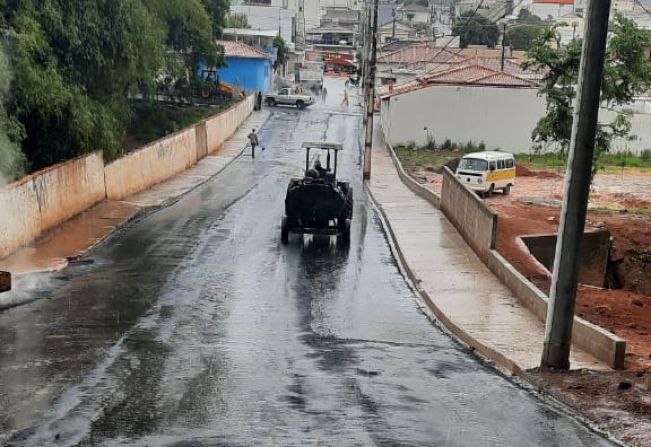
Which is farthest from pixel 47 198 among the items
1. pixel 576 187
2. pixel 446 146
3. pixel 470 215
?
pixel 446 146

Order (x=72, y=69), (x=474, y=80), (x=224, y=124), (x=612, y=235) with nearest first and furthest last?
(x=612, y=235) < (x=72, y=69) < (x=224, y=124) < (x=474, y=80)

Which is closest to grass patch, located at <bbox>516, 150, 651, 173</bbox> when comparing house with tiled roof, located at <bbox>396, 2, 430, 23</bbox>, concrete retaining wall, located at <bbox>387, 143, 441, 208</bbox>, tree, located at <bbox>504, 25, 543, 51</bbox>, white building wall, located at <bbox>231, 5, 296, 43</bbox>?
concrete retaining wall, located at <bbox>387, 143, 441, 208</bbox>

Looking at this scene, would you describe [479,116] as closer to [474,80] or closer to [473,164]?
[474,80]

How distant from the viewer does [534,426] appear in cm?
1123

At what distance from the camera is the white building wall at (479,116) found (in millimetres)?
59094

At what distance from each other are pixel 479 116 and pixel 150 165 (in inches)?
1138

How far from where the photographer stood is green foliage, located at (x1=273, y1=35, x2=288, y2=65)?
109625 millimetres

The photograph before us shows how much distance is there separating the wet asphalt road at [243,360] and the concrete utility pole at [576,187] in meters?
1.18

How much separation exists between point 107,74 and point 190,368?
22646 mm

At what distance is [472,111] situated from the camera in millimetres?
59344

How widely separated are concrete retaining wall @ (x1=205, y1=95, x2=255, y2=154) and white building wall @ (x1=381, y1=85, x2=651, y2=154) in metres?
10.4

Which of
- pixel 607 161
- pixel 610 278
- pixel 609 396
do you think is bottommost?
pixel 610 278

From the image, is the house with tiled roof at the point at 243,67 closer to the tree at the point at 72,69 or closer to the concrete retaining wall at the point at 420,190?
the concrete retaining wall at the point at 420,190

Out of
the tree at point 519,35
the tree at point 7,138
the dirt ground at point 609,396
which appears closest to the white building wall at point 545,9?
the tree at point 519,35
